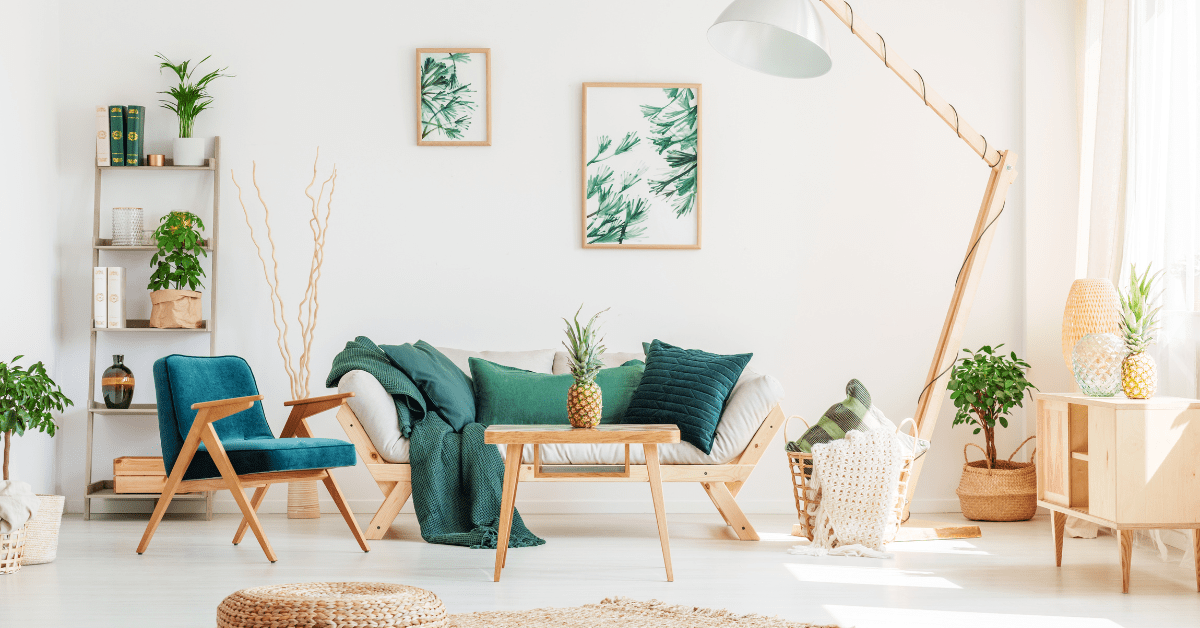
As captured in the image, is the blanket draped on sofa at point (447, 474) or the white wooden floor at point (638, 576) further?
the blanket draped on sofa at point (447, 474)

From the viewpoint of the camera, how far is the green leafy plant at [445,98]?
15.6 ft

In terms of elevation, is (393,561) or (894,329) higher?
(894,329)

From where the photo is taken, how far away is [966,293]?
160 inches

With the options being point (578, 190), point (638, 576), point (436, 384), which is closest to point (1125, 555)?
point (638, 576)

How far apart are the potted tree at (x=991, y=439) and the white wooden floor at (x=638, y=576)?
0.18m

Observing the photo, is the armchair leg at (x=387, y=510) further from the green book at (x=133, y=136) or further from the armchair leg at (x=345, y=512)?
the green book at (x=133, y=136)

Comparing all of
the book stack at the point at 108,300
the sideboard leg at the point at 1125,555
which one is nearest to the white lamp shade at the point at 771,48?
the sideboard leg at the point at 1125,555

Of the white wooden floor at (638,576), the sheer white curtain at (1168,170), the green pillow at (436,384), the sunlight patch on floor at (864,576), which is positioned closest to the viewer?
the white wooden floor at (638,576)

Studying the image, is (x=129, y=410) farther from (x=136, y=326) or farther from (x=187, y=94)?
(x=187, y=94)

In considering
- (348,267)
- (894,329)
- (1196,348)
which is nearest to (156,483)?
(348,267)

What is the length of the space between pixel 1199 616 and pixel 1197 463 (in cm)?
48

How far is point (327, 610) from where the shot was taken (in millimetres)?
1928

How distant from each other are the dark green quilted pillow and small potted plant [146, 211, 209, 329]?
A: 7.02 feet

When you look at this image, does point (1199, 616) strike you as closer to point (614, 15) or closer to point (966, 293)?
point (966, 293)
